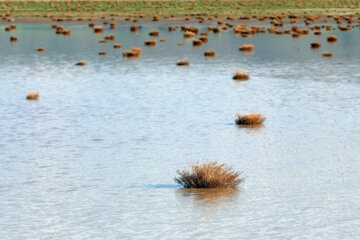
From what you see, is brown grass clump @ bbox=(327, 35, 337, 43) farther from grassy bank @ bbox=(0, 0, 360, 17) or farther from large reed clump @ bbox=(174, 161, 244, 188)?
large reed clump @ bbox=(174, 161, 244, 188)

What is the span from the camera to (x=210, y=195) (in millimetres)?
14180

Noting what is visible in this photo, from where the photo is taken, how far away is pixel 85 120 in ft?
80.7

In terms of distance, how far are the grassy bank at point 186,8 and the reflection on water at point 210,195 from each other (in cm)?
8054

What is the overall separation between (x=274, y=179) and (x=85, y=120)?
33.3 feet

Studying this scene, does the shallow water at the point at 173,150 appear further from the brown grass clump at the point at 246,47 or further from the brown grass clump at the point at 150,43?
the brown grass clump at the point at 150,43

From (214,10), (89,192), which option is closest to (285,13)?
(214,10)

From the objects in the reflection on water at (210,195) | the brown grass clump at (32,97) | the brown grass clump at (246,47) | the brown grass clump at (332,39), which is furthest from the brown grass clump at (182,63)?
the reflection on water at (210,195)

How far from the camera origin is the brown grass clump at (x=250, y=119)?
921 inches

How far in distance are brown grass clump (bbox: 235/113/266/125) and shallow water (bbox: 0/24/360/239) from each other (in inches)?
10.2

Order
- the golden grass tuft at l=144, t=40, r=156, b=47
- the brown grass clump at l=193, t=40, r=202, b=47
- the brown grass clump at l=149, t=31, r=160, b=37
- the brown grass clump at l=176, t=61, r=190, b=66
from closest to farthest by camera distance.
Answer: the brown grass clump at l=176, t=61, r=190, b=66
the brown grass clump at l=193, t=40, r=202, b=47
the golden grass tuft at l=144, t=40, r=156, b=47
the brown grass clump at l=149, t=31, r=160, b=37

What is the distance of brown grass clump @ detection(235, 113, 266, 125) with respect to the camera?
23.4m

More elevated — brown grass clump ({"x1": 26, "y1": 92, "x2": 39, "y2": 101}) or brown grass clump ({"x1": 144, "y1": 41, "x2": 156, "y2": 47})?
brown grass clump ({"x1": 26, "y1": 92, "x2": 39, "y2": 101})

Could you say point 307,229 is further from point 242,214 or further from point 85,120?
point 85,120

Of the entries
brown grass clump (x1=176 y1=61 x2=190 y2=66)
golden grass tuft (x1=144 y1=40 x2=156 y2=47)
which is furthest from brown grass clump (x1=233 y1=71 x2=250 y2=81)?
golden grass tuft (x1=144 y1=40 x2=156 y2=47)
